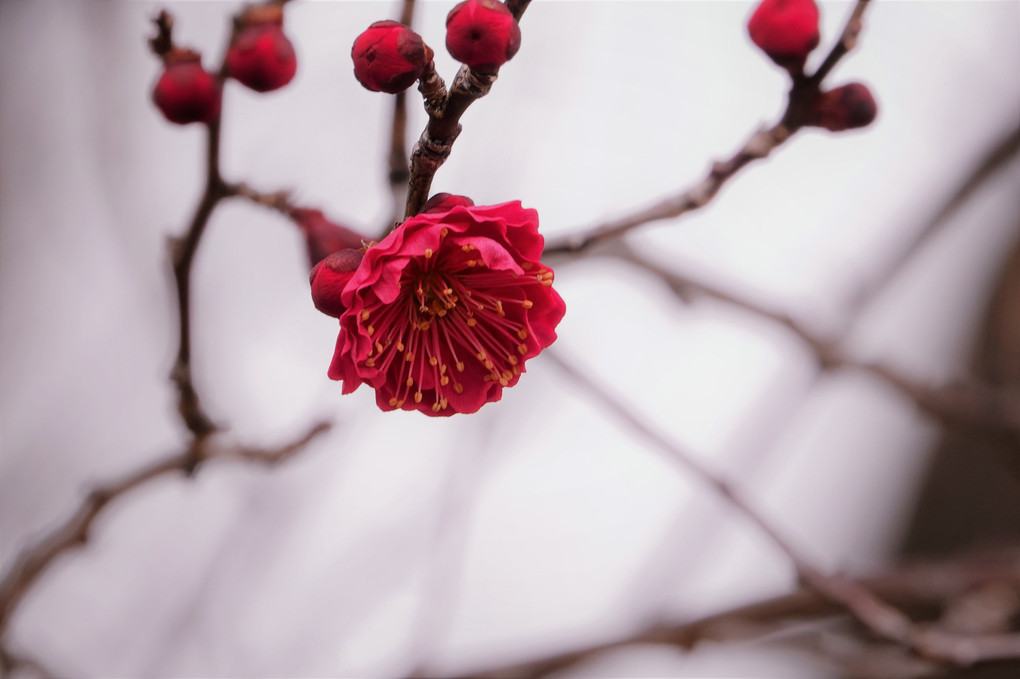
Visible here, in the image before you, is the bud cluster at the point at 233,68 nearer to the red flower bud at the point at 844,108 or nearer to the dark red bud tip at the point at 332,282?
the dark red bud tip at the point at 332,282

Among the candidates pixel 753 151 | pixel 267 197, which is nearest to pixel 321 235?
pixel 267 197

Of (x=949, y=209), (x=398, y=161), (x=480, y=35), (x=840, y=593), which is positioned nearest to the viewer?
(x=480, y=35)

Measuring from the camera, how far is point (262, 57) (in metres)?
0.47

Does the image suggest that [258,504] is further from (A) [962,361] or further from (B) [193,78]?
(A) [962,361]

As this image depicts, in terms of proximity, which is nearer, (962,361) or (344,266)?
(344,266)

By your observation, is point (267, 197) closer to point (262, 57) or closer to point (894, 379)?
point (262, 57)

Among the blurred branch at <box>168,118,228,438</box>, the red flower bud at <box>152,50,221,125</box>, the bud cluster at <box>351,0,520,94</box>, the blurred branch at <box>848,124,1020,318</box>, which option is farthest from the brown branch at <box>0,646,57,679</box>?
the blurred branch at <box>848,124,1020,318</box>

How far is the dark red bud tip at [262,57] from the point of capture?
474mm

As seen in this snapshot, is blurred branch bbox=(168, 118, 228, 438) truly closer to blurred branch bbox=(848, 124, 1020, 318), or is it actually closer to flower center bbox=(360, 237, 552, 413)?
flower center bbox=(360, 237, 552, 413)

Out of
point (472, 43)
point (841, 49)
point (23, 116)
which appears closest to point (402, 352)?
point (472, 43)

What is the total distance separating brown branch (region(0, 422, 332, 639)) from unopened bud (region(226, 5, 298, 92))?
32 cm

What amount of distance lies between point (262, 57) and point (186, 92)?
56mm

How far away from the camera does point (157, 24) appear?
0.46 metres

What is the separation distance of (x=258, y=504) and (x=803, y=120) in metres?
0.91
